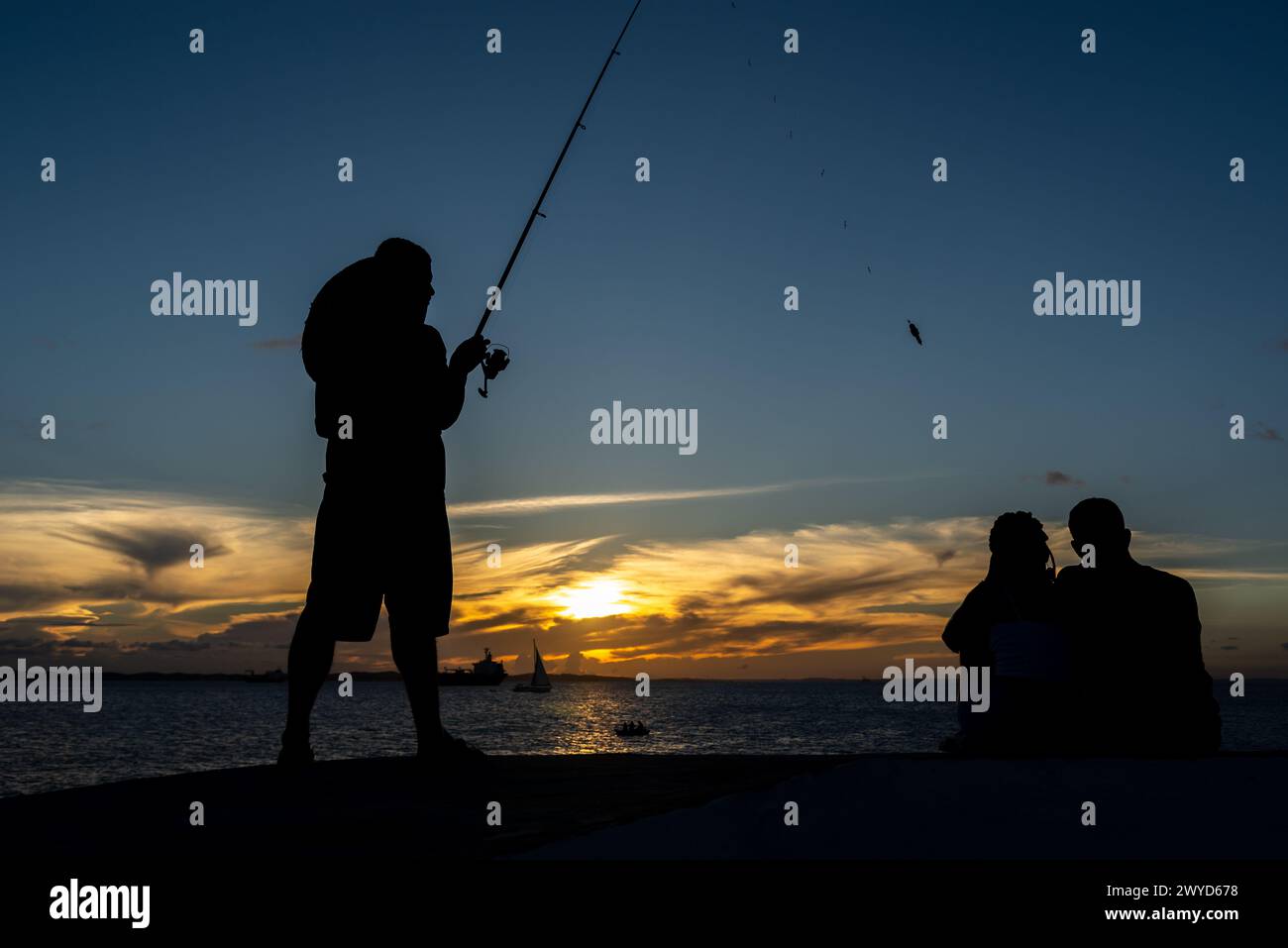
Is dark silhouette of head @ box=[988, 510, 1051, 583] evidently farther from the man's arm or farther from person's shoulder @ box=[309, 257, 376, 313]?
person's shoulder @ box=[309, 257, 376, 313]

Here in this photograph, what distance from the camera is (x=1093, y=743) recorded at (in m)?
4.23

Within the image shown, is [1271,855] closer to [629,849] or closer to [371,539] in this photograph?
[629,849]

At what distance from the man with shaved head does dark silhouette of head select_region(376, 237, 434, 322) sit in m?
2.92

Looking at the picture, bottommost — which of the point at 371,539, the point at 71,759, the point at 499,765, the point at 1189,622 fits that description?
the point at 71,759

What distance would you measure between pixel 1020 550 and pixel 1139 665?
0.71 meters

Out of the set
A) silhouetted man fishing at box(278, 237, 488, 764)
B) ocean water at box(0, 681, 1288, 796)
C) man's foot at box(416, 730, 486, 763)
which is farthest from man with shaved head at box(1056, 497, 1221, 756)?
ocean water at box(0, 681, 1288, 796)

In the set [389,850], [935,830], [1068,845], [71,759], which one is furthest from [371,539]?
[71,759]

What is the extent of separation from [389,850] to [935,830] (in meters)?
1.26

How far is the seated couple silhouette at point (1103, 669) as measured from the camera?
13.7 feet

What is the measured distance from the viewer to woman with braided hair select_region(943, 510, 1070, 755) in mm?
4309

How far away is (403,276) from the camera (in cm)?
458

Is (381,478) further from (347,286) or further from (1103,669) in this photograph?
(1103,669)
